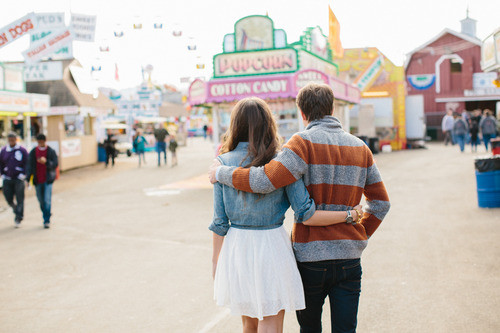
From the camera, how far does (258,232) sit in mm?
2711

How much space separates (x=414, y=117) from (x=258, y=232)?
23842 mm

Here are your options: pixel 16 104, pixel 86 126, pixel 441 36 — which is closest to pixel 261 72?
pixel 16 104

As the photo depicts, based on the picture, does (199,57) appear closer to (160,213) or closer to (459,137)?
(459,137)

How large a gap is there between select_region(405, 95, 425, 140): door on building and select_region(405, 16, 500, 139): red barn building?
658cm

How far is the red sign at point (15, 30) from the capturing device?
11.6 meters

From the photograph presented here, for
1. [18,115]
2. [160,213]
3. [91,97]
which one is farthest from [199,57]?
[160,213]

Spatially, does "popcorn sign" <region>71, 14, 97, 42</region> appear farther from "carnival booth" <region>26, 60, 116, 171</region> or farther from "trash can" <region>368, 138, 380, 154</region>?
"trash can" <region>368, 138, 380, 154</region>

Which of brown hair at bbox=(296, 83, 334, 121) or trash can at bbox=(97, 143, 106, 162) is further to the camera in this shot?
trash can at bbox=(97, 143, 106, 162)

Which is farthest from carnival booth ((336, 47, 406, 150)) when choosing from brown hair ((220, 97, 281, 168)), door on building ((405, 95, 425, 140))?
brown hair ((220, 97, 281, 168))

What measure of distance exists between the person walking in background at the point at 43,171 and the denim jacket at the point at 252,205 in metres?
6.96

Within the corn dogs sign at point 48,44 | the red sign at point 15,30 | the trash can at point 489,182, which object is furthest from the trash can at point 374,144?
the red sign at point 15,30

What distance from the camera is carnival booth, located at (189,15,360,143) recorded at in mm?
13531

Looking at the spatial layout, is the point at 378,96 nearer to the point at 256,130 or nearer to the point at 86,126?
the point at 86,126

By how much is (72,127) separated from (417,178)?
48.8ft
